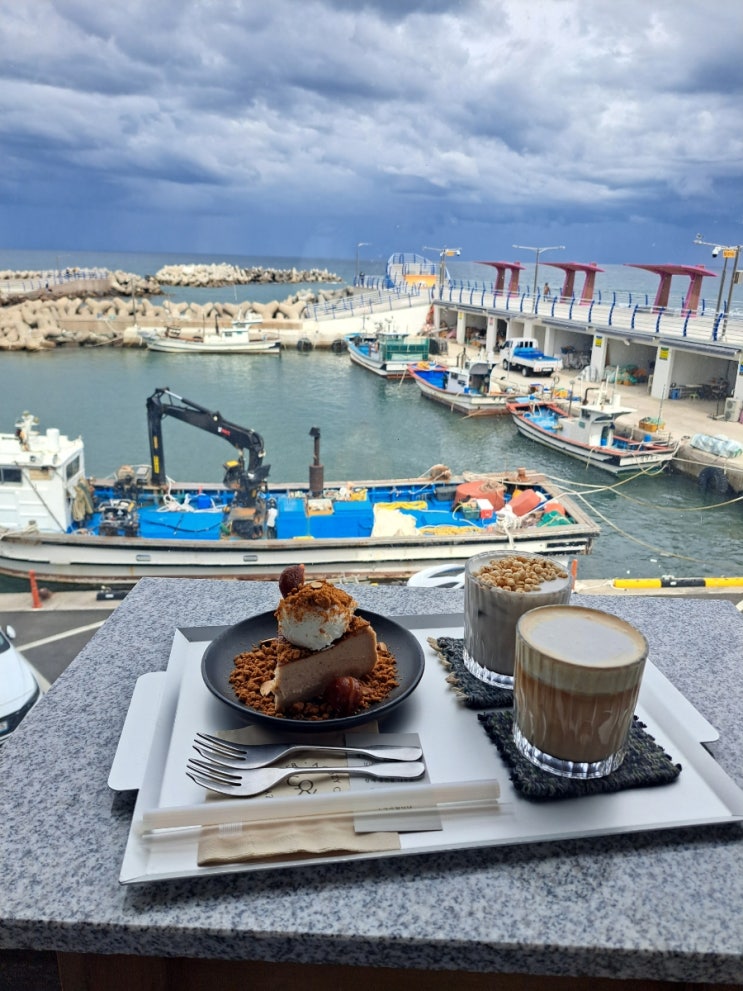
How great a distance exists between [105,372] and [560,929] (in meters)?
35.6

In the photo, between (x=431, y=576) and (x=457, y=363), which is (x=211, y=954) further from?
(x=457, y=363)

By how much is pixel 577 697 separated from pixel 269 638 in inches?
29.0

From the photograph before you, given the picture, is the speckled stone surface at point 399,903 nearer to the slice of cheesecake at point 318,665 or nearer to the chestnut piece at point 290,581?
the slice of cheesecake at point 318,665

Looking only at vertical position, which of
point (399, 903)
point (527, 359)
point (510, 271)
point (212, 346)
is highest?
point (510, 271)

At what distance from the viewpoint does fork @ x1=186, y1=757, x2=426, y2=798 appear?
1081mm

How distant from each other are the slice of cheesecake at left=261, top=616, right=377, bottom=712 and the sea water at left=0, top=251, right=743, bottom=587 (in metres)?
12.1

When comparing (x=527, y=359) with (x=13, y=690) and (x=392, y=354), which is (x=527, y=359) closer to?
(x=392, y=354)

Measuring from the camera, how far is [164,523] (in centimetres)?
1141

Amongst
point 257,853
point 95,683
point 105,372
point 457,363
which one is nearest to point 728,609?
point 257,853

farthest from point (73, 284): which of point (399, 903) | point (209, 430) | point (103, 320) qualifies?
point (399, 903)

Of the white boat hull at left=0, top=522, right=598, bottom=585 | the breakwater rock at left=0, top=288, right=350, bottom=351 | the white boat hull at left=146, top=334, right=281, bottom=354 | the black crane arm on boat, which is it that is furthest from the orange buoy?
the breakwater rock at left=0, top=288, right=350, bottom=351

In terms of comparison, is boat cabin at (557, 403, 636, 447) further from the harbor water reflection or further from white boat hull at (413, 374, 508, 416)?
white boat hull at (413, 374, 508, 416)

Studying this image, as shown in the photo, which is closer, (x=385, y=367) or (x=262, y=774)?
(x=262, y=774)

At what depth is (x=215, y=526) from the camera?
1128 cm
